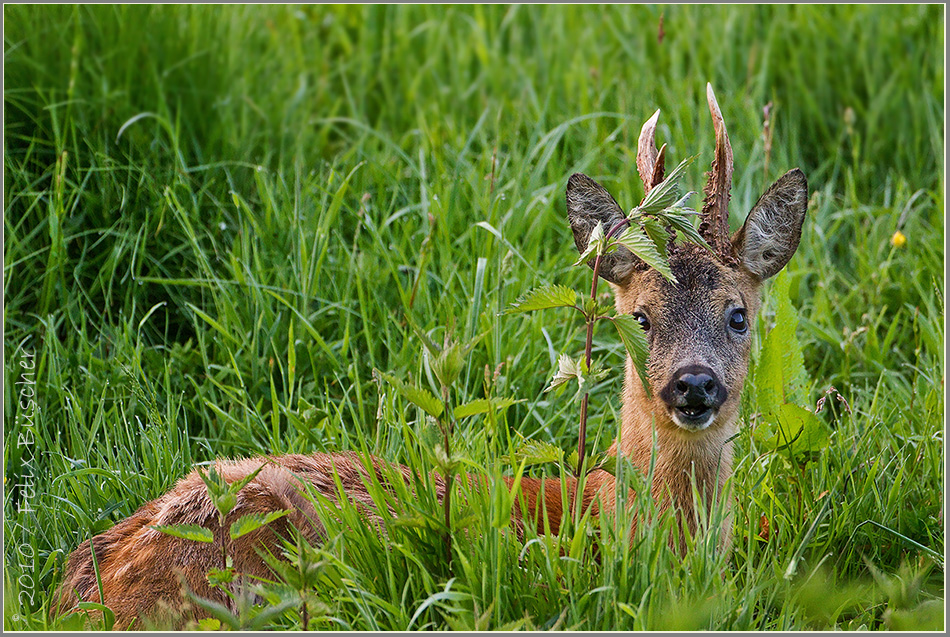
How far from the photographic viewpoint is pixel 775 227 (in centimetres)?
385

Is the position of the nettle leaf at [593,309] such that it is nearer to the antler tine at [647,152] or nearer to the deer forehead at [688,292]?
the deer forehead at [688,292]

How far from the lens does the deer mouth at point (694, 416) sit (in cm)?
347

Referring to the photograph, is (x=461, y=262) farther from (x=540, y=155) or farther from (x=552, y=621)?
(x=552, y=621)

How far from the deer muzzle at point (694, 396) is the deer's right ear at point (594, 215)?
1.58 ft

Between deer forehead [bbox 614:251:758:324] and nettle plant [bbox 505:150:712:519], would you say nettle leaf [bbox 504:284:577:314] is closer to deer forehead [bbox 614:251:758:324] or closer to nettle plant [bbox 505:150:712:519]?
nettle plant [bbox 505:150:712:519]

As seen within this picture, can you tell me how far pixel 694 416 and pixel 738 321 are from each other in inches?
15.6

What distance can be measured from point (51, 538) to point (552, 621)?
71.0 inches

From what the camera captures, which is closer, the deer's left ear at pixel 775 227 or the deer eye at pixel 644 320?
the deer eye at pixel 644 320

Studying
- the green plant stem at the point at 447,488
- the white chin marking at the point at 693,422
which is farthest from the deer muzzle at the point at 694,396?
the green plant stem at the point at 447,488

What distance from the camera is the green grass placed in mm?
3199

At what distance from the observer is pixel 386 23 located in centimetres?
688

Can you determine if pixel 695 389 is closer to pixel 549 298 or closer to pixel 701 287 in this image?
pixel 701 287

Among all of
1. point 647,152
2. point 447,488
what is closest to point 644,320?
point 647,152

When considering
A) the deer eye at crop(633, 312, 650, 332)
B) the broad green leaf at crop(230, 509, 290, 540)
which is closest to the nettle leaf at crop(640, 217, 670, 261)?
the deer eye at crop(633, 312, 650, 332)
